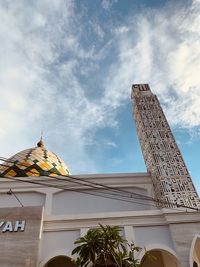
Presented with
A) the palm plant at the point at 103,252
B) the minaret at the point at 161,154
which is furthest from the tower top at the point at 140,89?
the palm plant at the point at 103,252

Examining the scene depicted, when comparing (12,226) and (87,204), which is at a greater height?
(87,204)

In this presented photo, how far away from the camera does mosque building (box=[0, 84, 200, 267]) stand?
8831 millimetres

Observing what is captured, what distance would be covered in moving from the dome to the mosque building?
3.0 inches

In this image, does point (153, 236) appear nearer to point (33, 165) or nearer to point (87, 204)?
point (87, 204)

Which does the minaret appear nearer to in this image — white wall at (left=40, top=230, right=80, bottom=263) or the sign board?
white wall at (left=40, top=230, right=80, bottom=263)

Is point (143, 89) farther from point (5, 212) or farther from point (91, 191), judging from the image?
point (5, 212)

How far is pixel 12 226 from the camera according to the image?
29.7ft

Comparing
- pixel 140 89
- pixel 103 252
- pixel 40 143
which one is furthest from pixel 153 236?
pixel 40 143

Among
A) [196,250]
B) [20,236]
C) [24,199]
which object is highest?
[24,199]

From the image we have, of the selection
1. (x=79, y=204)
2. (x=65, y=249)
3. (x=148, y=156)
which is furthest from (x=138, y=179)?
(x=65, y=249)

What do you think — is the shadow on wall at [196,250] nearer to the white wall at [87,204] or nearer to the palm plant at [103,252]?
the palm plant at [103,252]

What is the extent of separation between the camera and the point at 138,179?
13.5 m

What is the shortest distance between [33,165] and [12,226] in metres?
7.91

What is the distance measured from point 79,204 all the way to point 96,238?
4603mm
